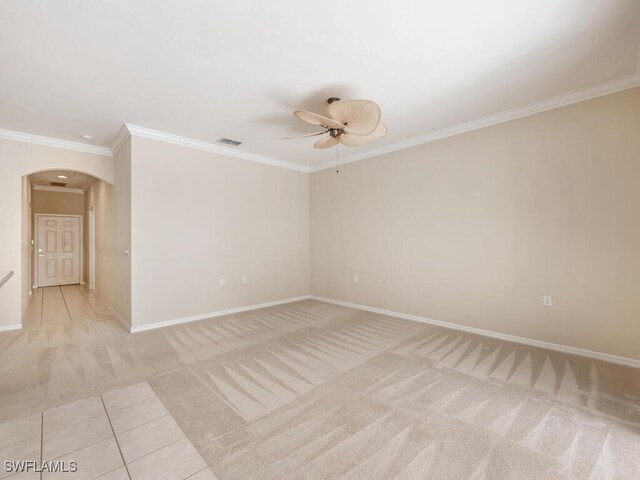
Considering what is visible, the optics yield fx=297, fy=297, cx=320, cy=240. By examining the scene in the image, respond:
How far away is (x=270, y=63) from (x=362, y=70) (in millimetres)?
816

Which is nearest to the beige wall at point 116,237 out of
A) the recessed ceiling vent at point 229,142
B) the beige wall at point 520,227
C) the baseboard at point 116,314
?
the baseboard at point 116,314

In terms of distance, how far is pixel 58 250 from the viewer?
789cm

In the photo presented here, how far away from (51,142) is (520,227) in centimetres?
642

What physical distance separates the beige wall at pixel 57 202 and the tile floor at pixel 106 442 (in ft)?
25.8

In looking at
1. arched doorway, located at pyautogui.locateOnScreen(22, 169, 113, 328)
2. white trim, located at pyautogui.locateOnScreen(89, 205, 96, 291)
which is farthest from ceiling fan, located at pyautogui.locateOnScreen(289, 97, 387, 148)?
white trim, located at pyautogui.locateOnScreen(89, 205, 96, 291)

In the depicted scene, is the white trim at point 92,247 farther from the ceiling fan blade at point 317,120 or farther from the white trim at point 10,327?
the ceiling fan blade at point 317,120

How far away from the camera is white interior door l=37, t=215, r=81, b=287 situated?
7.61m

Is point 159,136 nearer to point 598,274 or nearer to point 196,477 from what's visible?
point 196,477

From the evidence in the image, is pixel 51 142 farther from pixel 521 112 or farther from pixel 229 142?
pixel 521 112

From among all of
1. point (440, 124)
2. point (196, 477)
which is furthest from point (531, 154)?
point (196, 477)

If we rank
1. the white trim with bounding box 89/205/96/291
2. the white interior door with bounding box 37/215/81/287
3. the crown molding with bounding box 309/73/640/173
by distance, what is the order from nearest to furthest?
1. the crown molding with bounding box 309/73/640/173
2. the white trim with bounding box 89/205/96/291
3. the white interior door with bounding box 37/215/81/287

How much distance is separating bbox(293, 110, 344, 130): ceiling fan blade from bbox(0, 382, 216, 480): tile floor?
2620 mm

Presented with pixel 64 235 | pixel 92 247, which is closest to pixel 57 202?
pixel 64 235

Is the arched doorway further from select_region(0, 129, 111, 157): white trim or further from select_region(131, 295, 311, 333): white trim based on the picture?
select_region(131, 295, 311, 333): white trim
